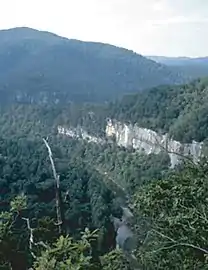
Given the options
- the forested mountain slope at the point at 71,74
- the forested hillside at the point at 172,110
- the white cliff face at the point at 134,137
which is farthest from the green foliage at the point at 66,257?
the forested mountain slope at the point at 71,74

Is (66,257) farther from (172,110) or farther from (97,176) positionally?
(172,110)

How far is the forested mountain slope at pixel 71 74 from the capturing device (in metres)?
120

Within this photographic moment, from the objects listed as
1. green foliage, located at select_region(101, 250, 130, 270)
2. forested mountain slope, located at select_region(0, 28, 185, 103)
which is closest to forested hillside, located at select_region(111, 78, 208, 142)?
forested mountain slope, located at select_region(0, 28, 185, 103)

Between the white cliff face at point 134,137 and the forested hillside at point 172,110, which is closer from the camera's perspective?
the white cliff face at point 134,137

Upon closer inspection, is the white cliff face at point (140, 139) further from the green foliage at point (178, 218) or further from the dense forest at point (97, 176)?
the green foliage at point (178, 218)

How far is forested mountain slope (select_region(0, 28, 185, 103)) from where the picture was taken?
120m

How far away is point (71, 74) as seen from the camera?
514ft

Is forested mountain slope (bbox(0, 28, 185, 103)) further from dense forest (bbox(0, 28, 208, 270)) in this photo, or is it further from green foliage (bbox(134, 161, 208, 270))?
green foliage (bbox(134, 161, 208, 270))

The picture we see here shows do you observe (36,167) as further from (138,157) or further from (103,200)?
(138,157)

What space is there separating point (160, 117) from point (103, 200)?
28328 mm

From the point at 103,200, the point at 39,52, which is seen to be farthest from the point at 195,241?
the point at 39,52

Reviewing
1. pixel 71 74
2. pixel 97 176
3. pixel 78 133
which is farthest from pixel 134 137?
pixel 71 74

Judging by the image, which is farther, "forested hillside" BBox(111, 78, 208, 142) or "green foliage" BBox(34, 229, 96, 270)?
"forested hillside" BBox(111, 78, 208, 142)

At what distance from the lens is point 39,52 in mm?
186000
